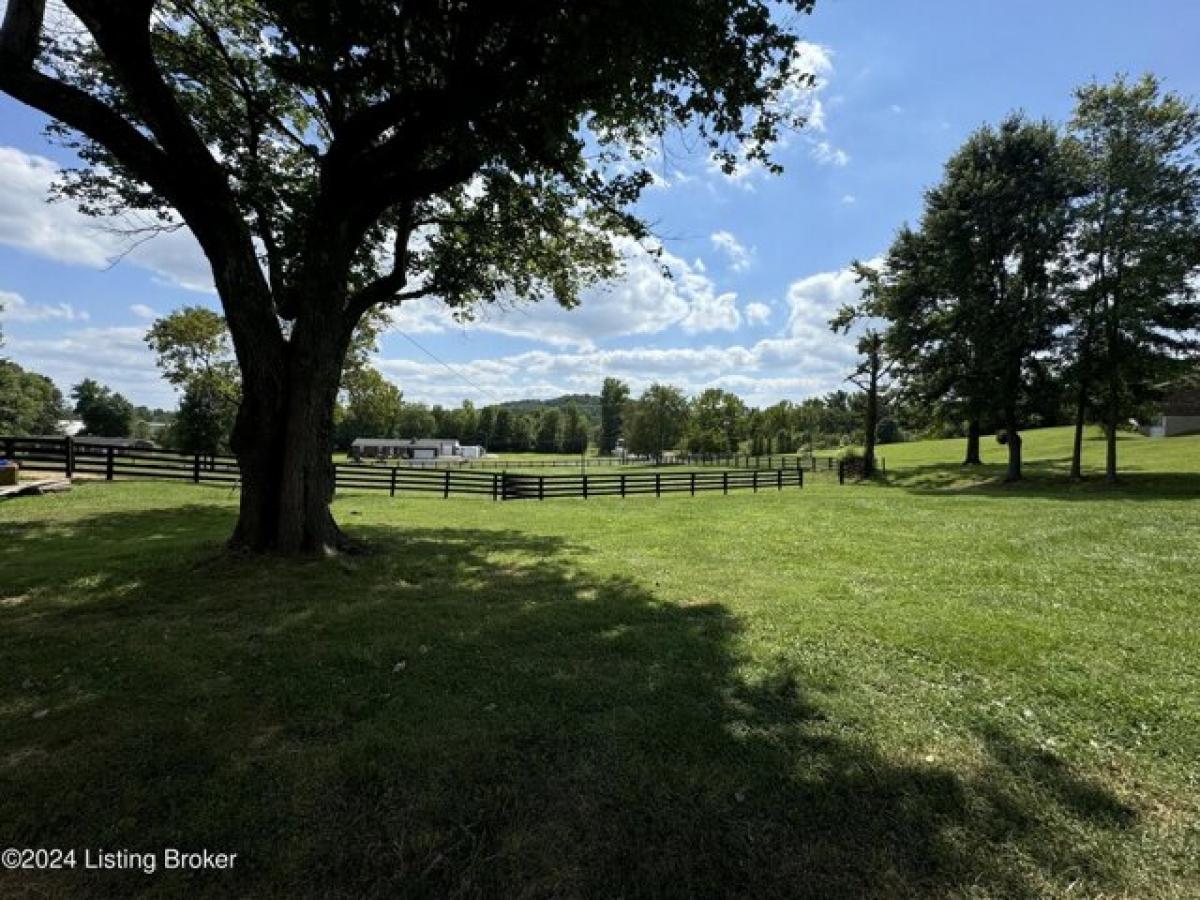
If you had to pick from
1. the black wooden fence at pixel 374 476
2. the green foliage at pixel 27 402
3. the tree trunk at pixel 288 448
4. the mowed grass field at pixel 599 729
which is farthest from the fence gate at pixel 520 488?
the green foliage at pixel 27 402

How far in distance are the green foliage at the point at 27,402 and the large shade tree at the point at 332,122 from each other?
70170 millimetres

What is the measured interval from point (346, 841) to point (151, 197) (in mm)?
12339

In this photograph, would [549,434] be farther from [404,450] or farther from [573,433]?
[404,450]

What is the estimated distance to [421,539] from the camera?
35.8 ft

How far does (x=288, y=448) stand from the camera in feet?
25.6

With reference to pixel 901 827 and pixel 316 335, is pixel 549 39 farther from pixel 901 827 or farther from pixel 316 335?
pixel 901 827

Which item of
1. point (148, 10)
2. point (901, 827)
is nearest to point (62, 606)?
point (148, 10)

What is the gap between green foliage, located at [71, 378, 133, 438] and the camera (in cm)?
9325

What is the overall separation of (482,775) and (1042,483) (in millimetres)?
30097

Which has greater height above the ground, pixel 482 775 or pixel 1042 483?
pixel 1042 483

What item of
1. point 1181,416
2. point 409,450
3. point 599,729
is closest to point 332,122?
point 599,729

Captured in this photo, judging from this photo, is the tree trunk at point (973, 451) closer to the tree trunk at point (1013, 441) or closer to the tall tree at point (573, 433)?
the tree trunk at point (1013, 441)

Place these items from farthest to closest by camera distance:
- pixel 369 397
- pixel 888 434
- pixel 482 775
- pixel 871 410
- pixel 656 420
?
pixel 888 434 < pixel 656 420 < pixel 871 410 < pixel 369 397 < pixel 482 775

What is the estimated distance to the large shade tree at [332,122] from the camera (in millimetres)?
6051
